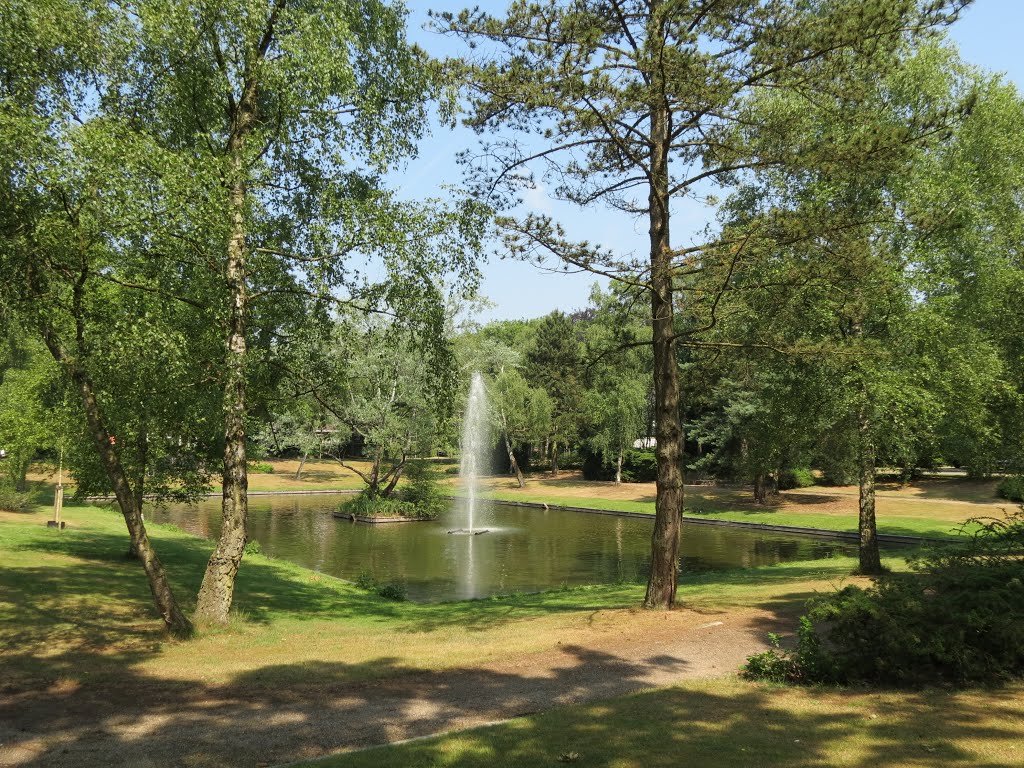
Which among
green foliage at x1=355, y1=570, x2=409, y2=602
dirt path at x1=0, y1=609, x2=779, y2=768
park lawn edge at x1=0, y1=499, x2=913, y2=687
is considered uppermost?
dirt path at x1=0, y1=609, x2=779, y2=768

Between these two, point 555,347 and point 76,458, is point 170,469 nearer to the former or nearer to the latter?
point 76,458

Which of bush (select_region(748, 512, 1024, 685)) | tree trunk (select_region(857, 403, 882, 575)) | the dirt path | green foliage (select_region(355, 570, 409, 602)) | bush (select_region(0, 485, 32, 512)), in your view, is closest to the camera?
the dirt path

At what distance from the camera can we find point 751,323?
13070 mm

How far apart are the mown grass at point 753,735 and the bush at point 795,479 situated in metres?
36.7

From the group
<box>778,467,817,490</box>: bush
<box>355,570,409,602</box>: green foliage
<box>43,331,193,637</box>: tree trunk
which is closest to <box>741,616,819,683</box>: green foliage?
<box>43,331,193,637</box>: tree trunk

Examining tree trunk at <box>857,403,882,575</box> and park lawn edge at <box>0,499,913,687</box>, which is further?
tree trunk at <box>857,403,882,575</box>

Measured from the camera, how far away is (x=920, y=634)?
21.8ft

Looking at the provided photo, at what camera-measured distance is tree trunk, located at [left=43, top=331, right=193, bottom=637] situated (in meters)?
9.29

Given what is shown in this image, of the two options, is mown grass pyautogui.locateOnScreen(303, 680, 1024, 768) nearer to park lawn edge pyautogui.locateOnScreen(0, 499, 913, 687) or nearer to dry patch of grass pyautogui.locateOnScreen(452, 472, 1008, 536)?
park lawn edge pyautogui.locateOnScreen(0, 499, 913, 687)

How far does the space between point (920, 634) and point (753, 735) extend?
2261 mm

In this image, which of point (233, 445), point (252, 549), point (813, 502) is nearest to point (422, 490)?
point (252, 549)

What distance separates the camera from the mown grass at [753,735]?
193 inches

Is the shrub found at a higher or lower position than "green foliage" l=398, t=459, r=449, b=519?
lower

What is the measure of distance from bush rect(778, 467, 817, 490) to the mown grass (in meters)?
36.7
